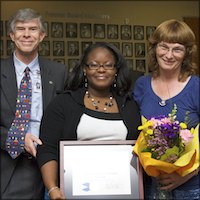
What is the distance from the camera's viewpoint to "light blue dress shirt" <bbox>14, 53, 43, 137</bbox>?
9.30ft

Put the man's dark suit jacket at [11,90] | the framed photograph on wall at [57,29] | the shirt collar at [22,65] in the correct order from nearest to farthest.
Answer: the man's dark suit jacket at [11,90], the shirt collar at [22,65], the framed photograph on wall at [57,29]

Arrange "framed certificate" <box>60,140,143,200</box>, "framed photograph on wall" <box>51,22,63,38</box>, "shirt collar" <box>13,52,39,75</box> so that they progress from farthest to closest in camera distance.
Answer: "framed photograph on wall" <box>51,22,63,38</box>, "shirt collar" <box>13,52,39,75</box>, "framed certificate" <box>60,140,143,200</box>

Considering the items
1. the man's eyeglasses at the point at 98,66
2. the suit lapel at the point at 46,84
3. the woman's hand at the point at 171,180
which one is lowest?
the woman's hand at the point at 171,180

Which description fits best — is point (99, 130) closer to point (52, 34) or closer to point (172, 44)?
point (172, 44)

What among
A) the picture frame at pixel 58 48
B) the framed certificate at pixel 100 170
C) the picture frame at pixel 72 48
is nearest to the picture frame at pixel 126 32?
the picture frame at pixel 72 48

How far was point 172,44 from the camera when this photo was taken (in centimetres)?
269

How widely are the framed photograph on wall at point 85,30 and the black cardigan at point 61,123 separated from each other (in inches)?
129

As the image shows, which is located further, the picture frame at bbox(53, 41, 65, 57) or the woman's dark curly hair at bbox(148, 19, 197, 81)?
the picture frame at bbox(53, 41, 65, 57)

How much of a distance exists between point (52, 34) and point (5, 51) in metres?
0.61

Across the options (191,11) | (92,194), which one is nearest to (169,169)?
(92,194)

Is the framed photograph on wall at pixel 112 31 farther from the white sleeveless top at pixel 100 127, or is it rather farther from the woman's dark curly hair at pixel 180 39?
the white sleeveless top at pixel 100 127

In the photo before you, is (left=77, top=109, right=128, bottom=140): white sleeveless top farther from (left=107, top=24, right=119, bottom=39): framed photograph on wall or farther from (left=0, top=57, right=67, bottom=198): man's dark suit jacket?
(left=107, top=24, right=119, bottom=39): framed photograph on wall

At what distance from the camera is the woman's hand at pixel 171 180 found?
7.75 feet

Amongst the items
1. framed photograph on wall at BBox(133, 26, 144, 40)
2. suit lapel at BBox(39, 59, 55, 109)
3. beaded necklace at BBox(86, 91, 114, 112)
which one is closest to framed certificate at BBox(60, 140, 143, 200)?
beaded necklace at BBox(86, 91, 114, 112)
